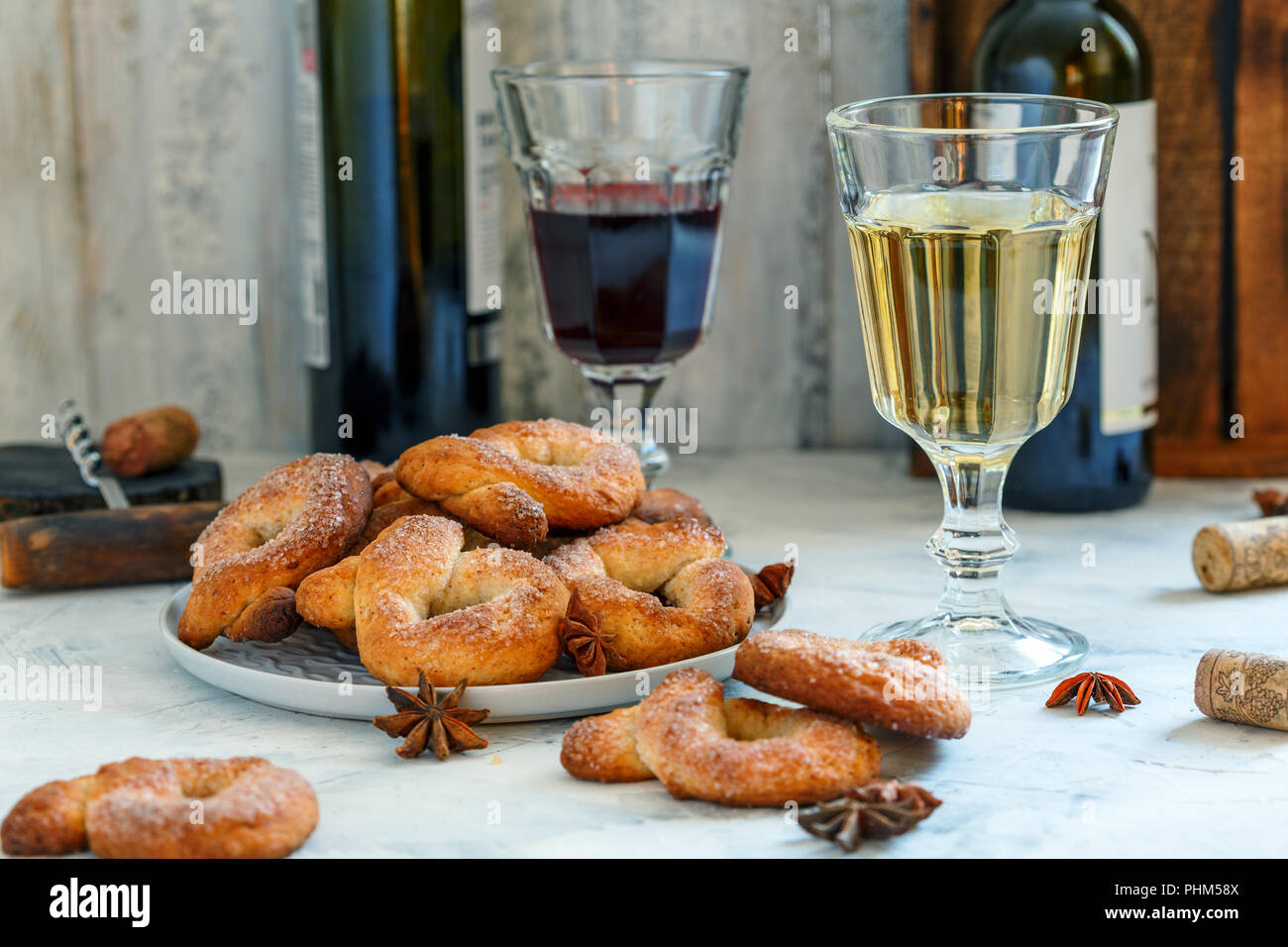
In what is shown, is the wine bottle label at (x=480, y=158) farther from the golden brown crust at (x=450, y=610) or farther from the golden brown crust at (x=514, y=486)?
the golden brown crust at (x=450, y=610)

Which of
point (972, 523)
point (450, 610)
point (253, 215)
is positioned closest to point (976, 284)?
point (972, 523)

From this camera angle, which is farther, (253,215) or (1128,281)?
(253,215)

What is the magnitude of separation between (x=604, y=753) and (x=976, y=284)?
40 centimetres

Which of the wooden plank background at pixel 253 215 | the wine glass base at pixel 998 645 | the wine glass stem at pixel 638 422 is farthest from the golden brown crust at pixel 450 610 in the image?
the wooden plank background at pixel 253 215

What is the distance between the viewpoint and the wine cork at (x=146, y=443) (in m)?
1.48

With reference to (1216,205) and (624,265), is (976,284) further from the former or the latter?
(1216,205)

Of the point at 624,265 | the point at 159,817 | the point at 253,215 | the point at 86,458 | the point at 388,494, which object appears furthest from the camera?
the point at 253,215

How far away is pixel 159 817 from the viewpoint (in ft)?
2.60

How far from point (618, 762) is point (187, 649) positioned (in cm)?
34

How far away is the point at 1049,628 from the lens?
1.15 m

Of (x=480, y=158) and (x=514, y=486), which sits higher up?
(x=480, y=158)

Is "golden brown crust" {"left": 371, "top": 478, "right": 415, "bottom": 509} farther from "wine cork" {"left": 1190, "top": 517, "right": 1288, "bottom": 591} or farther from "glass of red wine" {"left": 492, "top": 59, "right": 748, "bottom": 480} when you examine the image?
"wine cork" {"left": 1190, "top": 517, "right": 1288, "bottom": 591}
